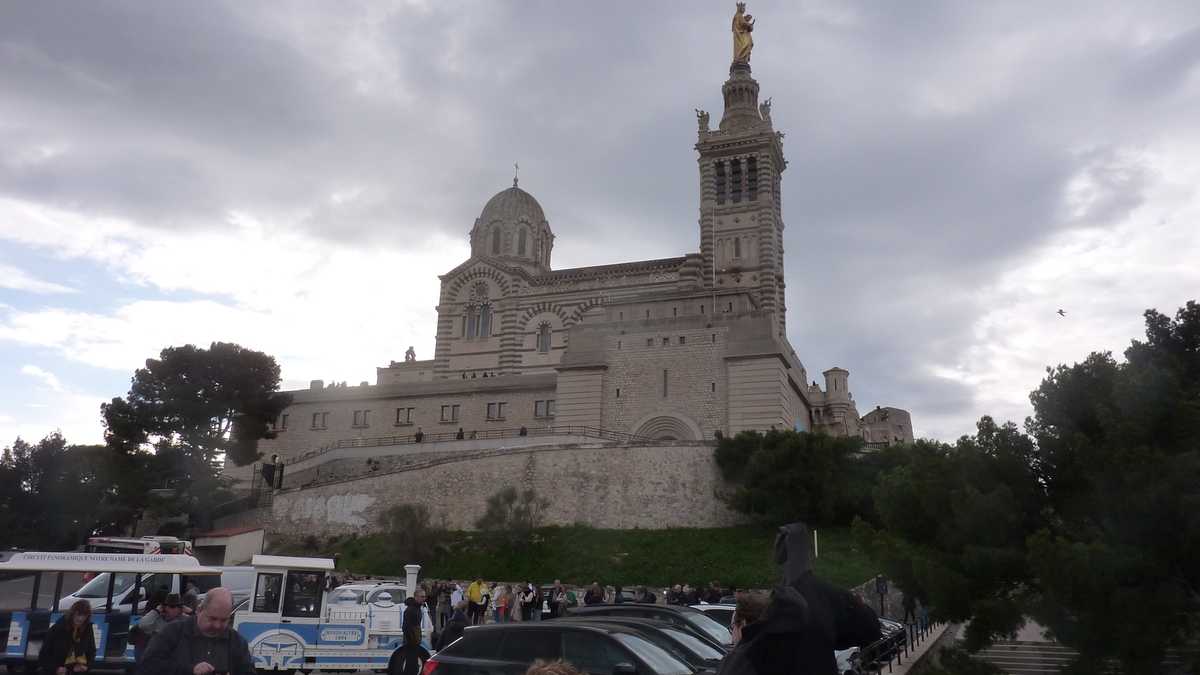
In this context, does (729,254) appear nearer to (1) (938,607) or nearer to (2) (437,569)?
(2) (437,569)

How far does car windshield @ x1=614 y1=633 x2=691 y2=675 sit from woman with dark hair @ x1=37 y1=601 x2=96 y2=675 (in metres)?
5.15

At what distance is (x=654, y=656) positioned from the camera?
7.52 m

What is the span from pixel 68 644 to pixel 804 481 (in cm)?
2518

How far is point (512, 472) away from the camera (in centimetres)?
3297

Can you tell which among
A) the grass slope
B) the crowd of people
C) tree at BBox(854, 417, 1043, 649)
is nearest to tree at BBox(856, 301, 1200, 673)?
tree at BBox(854, 417, 1043, 649)

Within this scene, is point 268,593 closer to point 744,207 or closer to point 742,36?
point 744,207

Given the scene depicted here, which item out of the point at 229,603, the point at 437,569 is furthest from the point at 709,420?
the point at 229,603

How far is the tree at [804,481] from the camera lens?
29.4 meters

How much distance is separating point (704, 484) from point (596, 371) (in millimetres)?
9369

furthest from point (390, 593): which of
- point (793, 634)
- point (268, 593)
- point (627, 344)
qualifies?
point (627, 344)

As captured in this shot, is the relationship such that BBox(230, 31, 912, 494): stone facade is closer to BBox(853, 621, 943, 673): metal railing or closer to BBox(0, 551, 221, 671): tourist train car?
BBox(853, 621, 943, 673): metal railing

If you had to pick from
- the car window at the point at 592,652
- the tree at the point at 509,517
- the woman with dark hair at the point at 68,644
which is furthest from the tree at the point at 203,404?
the car window at the point at 592,652

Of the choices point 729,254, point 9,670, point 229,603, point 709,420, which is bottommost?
point 9,670

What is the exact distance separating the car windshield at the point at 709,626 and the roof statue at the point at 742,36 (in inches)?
1945
